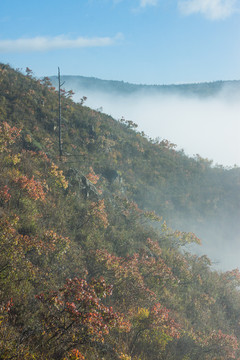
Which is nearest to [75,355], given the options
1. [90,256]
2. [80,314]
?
[80,314]

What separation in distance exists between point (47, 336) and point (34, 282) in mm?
1997

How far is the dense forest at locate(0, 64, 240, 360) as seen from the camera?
460 cm

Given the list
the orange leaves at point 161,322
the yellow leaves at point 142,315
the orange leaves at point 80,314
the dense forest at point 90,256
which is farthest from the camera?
the yellow leaves at point 142,315

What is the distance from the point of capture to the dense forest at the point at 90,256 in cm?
460

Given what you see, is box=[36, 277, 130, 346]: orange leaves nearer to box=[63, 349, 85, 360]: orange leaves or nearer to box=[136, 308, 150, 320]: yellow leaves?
box=[63, 349, 85, 360]: orange leaves

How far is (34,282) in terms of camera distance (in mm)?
6293

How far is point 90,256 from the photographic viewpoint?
944 cm

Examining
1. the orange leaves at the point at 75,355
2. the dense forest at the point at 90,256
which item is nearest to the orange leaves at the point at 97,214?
the dense forest at the point at 90,256

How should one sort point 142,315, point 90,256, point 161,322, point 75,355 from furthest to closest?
point 90,256 → point 142,315 → point 161,322 → point 75,355

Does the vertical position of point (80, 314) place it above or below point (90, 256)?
above

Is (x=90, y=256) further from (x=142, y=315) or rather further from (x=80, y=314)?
(x=80, y=314)

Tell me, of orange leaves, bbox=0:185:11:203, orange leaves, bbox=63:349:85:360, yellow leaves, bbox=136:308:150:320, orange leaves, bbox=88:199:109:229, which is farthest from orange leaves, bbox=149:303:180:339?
orange leaves, bbox=0:185:11:203

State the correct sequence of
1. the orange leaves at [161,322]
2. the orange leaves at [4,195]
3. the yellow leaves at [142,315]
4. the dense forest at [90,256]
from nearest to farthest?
the dense forest at [90,256] → the orange leaves at [161,322] → the yellow leaves at [142,315] → the orange leaves at [4,195]

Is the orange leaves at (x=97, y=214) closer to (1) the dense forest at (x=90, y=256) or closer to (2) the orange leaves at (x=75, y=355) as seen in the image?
(1) the dense forest at (x=90, y=256)
